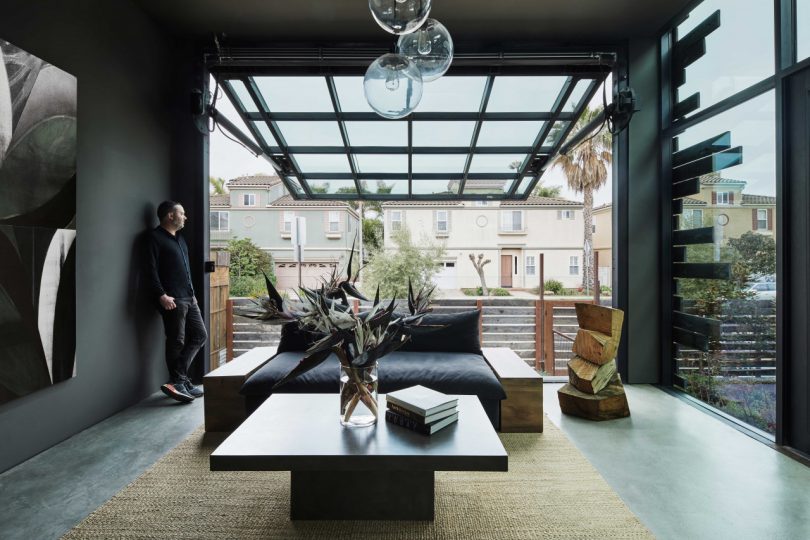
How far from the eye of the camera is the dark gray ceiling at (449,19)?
332 cm

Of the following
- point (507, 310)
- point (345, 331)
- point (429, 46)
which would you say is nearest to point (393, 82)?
point (429, 46)

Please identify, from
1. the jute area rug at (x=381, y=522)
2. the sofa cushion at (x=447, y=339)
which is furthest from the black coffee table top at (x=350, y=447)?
the sofa cushion at (x=447, y=339)

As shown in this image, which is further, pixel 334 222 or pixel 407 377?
pixel 334 222

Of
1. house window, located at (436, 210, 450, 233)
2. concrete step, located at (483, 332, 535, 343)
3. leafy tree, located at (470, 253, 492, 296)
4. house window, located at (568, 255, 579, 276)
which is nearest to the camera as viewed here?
concrete step, located at (483, 332, 535, 343)

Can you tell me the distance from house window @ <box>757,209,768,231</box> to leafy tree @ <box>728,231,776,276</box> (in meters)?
0.05

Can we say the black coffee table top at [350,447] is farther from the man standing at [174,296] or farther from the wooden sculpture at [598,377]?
the man standing at [174,296]

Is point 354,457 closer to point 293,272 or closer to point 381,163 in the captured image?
point 381,163

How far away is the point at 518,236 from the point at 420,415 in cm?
1129

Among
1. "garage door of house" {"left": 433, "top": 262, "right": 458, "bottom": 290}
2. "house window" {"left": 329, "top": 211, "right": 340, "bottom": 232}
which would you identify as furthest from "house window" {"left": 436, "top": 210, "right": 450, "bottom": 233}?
"house window" {"left": 329, "top": 211, "right": 340, "bottom": 232}

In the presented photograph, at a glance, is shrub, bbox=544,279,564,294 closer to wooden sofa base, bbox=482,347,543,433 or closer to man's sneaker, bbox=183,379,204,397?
wooden sofa base, bbox=482,347,543,433

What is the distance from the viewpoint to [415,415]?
173 cm

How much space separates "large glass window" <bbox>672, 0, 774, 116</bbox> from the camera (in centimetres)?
279

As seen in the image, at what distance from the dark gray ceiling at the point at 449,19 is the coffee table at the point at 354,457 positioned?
2.94 metres

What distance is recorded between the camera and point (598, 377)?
2988 mm
